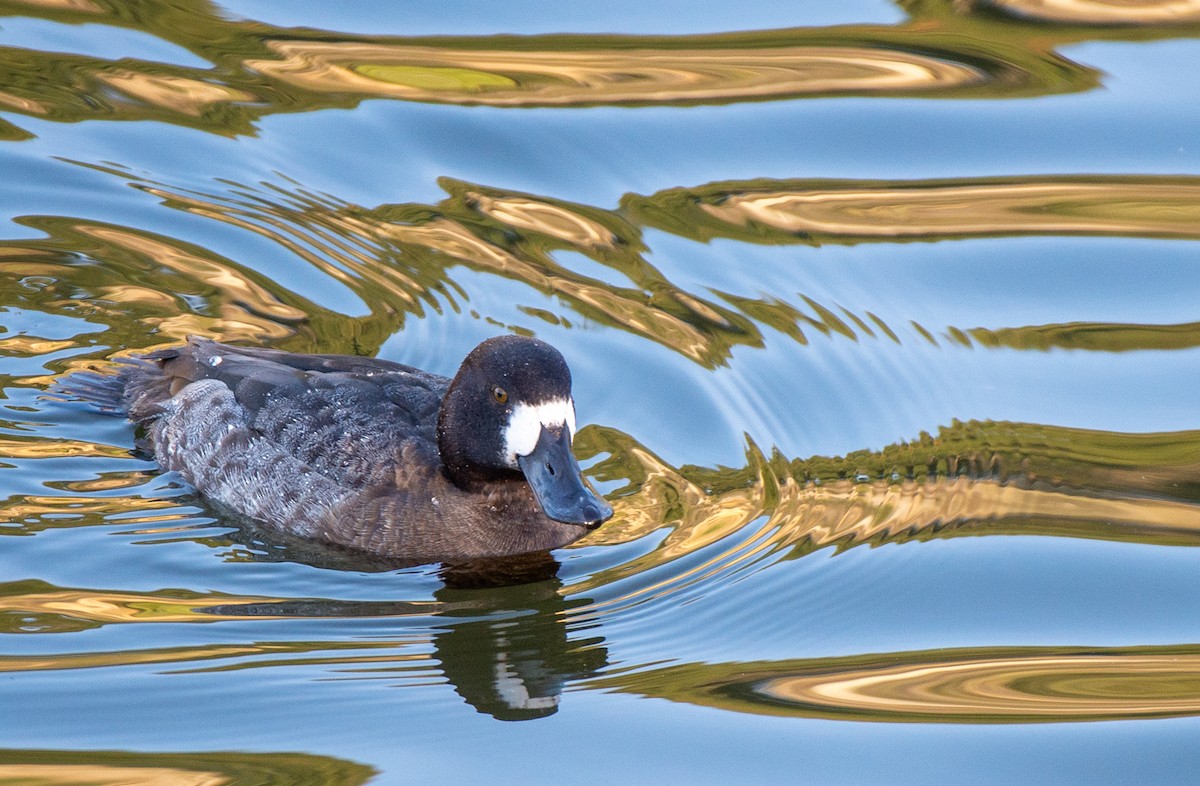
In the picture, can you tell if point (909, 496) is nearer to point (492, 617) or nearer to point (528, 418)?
point (528, 418)

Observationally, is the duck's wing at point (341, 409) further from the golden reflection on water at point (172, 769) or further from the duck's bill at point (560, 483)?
the golden reflection on water at point (172, 769)

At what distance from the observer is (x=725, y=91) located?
36.3 ft

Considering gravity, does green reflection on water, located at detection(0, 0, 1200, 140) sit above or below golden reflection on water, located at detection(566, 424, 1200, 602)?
above

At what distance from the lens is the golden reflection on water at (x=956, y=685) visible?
5.74 metres

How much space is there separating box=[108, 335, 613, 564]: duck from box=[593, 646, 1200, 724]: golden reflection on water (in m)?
1.00

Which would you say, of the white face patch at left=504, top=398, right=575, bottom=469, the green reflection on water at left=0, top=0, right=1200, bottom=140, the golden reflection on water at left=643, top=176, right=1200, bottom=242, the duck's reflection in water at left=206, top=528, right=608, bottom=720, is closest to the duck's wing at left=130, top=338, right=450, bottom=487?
the duck's reflection in water at left=206, top=528, right=608, bottom=720

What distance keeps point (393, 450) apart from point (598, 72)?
461cm

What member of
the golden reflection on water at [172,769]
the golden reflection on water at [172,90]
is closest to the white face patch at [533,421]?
the golden reflection on water at [172,769]

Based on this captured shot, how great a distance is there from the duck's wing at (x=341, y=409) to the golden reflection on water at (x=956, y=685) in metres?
1.87

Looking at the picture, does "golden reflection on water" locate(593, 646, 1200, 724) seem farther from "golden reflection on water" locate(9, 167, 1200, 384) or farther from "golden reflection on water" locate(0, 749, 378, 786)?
"golden reflection on water" locate(9, 167, 1200, 384)

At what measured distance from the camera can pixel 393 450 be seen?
748 centimetres

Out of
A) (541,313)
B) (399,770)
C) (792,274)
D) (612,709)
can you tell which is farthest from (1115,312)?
(399,770)

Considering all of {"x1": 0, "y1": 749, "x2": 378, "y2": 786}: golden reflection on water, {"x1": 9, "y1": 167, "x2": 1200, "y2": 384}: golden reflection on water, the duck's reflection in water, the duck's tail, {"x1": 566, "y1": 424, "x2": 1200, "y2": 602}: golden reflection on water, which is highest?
{"x1": 9, "y1": 167, "x2": 1200, "y2": 384}: golden reflection on water

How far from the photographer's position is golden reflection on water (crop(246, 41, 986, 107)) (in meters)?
11.1
